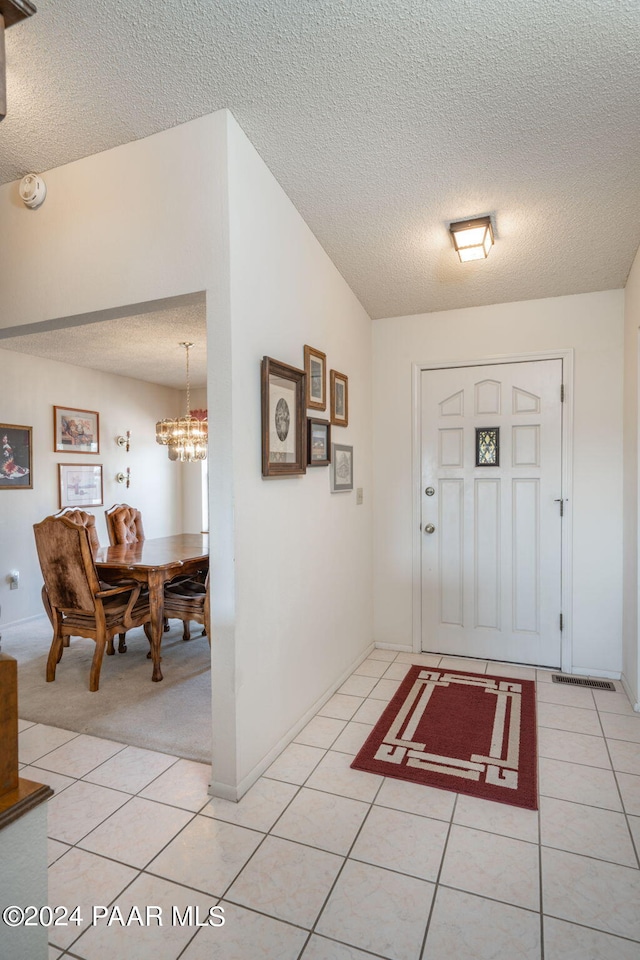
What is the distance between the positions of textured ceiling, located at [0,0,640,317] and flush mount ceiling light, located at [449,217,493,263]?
0.05 m

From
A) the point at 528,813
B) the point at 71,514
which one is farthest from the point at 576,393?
the point at 71,514

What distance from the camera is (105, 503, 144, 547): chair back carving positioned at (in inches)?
178

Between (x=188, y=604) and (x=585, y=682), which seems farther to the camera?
(x=188, y=604)

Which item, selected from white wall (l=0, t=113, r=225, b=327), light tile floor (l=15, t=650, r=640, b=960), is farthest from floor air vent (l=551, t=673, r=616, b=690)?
white wall (l=0, t=113, r=225, b=327)

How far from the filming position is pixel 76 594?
10.4ft

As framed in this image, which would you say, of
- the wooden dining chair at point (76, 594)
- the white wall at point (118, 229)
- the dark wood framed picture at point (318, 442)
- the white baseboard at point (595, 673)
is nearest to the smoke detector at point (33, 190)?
the white wall at point (118, 229)

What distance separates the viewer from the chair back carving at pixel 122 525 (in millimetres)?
4523

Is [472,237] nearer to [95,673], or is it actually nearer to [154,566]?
[154,566]

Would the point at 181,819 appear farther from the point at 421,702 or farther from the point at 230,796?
the point at 421,702

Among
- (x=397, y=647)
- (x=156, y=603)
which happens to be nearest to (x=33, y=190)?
(x=156, y=603)

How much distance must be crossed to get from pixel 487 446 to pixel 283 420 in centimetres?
169

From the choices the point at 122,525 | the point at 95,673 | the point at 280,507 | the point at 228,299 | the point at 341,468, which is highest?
the point at 228,299

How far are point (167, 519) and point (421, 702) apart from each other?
438 cm

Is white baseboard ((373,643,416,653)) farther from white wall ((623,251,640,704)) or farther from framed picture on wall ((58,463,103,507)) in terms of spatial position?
framed picture on wall ((58,463,103,507))
